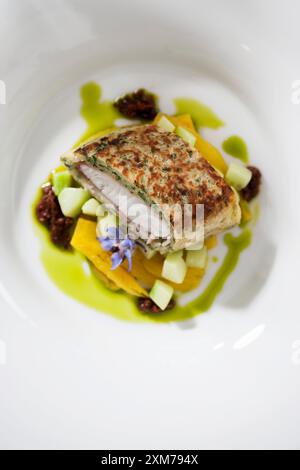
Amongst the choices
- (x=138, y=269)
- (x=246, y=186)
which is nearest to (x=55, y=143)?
(x=138, y=269)

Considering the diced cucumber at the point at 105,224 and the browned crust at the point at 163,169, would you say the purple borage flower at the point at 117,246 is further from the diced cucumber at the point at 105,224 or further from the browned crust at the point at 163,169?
the browned crust at the point at 163,169

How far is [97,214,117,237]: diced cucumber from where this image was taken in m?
4.10

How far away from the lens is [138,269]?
420 centimetres

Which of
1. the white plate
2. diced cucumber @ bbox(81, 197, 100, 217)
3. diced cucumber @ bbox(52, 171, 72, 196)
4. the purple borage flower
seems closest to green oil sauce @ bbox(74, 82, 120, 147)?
the white plate

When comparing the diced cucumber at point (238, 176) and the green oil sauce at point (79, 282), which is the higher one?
the diced cucumber at point (238, 176)

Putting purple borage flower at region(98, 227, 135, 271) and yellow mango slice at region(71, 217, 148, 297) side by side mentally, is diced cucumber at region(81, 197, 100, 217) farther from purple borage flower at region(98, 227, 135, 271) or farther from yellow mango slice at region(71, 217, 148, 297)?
purple borage flower at region(98, 227, 135, 271)

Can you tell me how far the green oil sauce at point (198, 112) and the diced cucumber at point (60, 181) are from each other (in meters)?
0.98

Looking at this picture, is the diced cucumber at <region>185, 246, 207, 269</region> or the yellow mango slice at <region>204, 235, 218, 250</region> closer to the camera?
the diced cucumber at <region>185, 246, 207, 269</region>

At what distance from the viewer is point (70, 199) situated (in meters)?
4.17

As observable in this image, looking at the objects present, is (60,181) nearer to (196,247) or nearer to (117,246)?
(117,246)

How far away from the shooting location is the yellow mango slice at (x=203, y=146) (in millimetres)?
4270

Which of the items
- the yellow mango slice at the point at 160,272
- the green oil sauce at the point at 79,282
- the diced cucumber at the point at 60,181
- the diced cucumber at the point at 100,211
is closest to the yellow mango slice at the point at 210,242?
the yellow mango slice at the point at 160,272

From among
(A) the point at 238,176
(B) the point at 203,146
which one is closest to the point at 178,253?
(A) the point at 238,176

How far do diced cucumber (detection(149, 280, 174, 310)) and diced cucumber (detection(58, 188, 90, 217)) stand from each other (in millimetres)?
811
